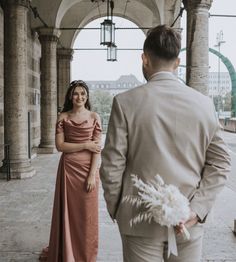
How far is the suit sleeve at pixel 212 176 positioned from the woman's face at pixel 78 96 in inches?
76.5

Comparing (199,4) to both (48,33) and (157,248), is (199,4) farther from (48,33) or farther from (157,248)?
(48,33)

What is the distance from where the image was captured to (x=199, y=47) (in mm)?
8008

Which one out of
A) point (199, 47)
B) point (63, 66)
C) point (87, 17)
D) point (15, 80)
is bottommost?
point (15, 80)

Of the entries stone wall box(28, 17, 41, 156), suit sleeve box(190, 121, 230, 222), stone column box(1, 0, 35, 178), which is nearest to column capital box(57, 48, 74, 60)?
stone wall box(28, 17, 41, 156)

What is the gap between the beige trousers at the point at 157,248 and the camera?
5.86 ft

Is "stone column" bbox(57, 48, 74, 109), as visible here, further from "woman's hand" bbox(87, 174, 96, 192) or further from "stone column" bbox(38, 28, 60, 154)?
"woman's hand" bbox(87, 174, 96, 192)

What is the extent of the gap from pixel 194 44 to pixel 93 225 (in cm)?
526

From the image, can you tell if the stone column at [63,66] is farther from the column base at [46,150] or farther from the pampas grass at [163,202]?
the pampas grass at [163,202]

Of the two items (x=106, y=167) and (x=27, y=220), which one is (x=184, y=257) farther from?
(x=27, y=220)

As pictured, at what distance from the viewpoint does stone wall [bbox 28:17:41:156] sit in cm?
1456

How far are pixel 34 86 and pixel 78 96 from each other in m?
12.2

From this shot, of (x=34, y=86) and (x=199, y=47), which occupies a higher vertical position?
(x=199, y=47)

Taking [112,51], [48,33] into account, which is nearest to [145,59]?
[112,51]

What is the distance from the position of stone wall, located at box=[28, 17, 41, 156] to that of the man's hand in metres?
12.8
